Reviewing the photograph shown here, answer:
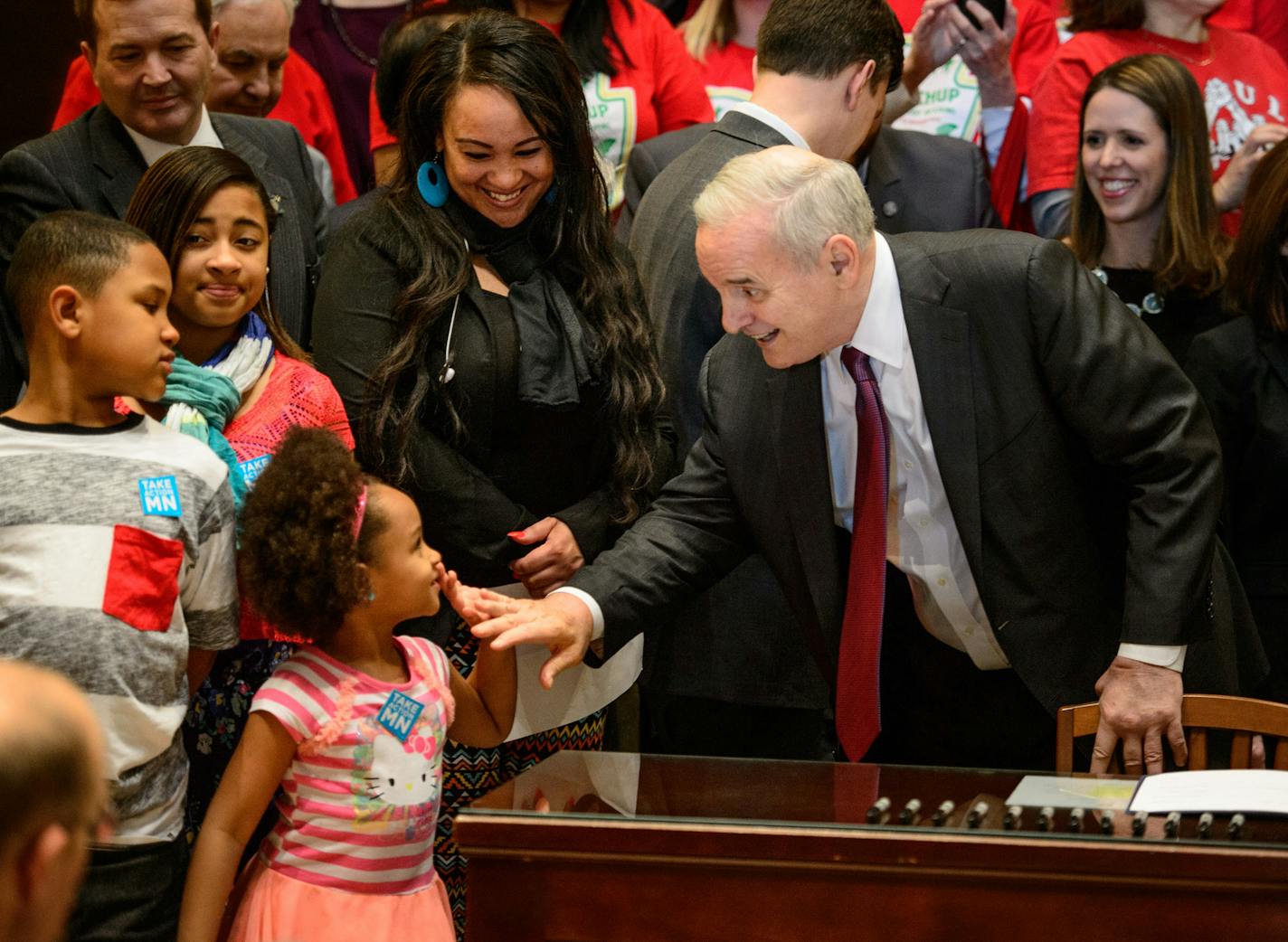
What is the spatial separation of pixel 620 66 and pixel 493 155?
4.11 feet

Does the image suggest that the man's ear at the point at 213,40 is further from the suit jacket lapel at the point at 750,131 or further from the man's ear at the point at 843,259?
the man's ear at the point at 843,259

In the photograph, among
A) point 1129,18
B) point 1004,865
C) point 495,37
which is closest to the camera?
point 1004,865

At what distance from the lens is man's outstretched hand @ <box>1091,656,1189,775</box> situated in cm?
268

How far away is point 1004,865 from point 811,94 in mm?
2020

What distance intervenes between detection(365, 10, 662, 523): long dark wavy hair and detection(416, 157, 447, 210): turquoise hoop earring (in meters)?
0.02

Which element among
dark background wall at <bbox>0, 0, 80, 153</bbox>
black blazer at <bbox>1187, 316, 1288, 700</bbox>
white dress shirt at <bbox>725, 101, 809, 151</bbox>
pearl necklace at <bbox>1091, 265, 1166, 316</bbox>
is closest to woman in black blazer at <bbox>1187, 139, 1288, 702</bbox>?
black blazer at <bbox>1187, 316, 1288, 700</bbox>

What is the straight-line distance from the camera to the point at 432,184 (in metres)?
3.07

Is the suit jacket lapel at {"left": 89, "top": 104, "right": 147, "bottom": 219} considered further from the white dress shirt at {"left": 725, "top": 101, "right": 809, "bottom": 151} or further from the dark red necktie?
the dark red necktie

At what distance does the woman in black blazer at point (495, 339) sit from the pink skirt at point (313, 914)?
423mm

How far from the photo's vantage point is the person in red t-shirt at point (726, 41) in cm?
459

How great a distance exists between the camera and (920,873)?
1.99 m

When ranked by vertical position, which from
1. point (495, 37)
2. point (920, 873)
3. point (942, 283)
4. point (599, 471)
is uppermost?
point (495, 37)

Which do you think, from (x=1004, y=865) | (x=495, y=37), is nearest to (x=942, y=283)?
(x=495, y=37)

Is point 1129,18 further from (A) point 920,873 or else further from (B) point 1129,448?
(A) point 920,873
